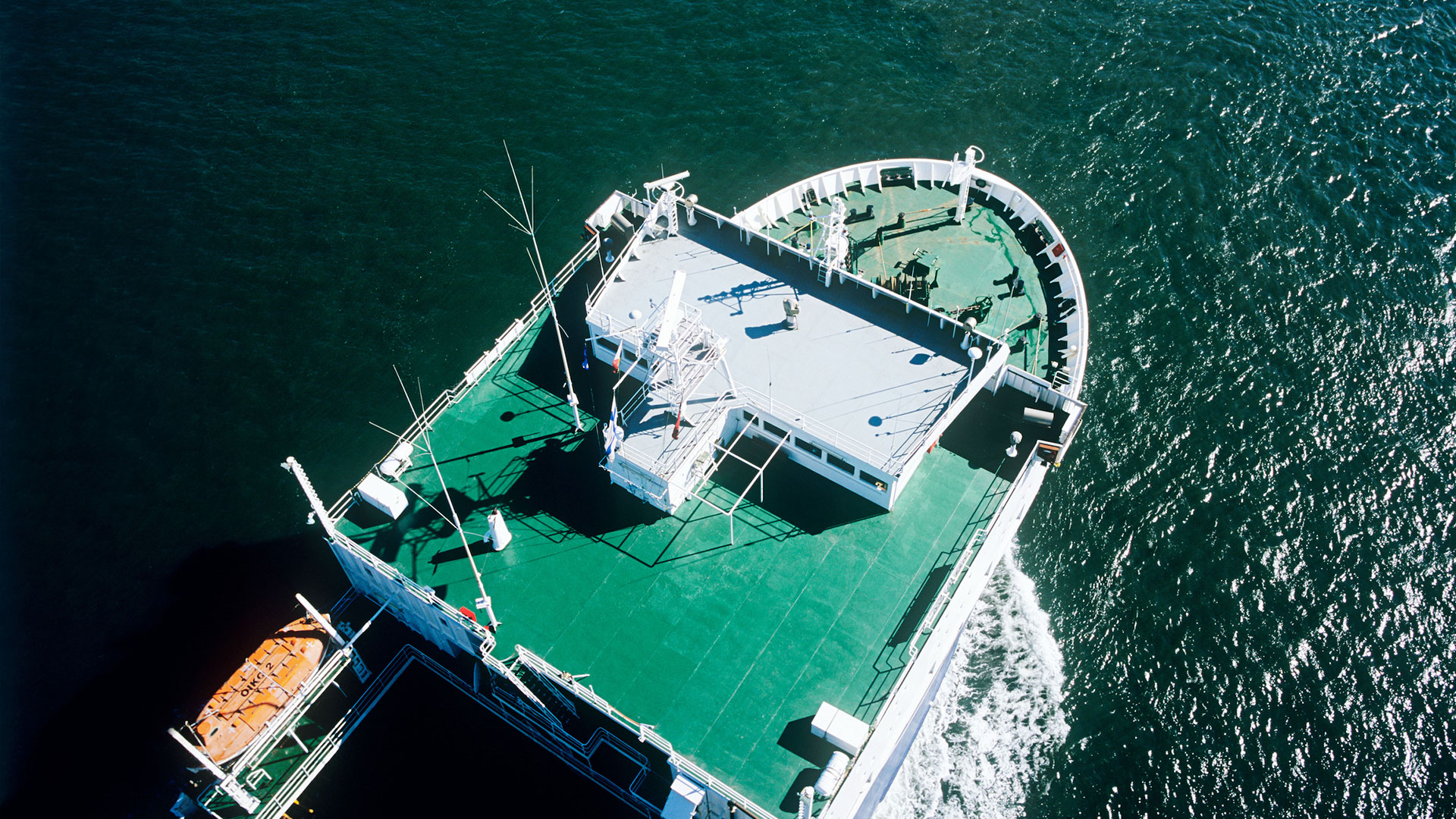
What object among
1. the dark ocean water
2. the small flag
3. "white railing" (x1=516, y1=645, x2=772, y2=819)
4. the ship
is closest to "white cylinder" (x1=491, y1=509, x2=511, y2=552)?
the ship

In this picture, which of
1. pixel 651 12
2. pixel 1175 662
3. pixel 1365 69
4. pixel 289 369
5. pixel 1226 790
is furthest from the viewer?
pixel 651 12

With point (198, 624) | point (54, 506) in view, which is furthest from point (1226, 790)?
point (54, 506)

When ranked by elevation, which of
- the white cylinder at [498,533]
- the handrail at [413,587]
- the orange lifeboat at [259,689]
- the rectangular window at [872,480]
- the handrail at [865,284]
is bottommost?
the orange lifeboat at [259,689]

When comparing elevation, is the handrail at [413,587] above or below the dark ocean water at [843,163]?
below

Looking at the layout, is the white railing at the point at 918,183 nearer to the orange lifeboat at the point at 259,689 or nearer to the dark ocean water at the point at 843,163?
the dark ocean water at the point at 843,163

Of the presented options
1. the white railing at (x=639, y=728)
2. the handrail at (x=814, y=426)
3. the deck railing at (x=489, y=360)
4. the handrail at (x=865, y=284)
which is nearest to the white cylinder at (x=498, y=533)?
the white railing at (x=639, y=728)

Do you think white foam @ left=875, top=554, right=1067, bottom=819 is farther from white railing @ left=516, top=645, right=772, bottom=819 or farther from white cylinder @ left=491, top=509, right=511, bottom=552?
white cylinder @ left=491, top=509, right=511, bottom=552

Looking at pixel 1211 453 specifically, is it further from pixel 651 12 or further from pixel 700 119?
pixel 651 12
